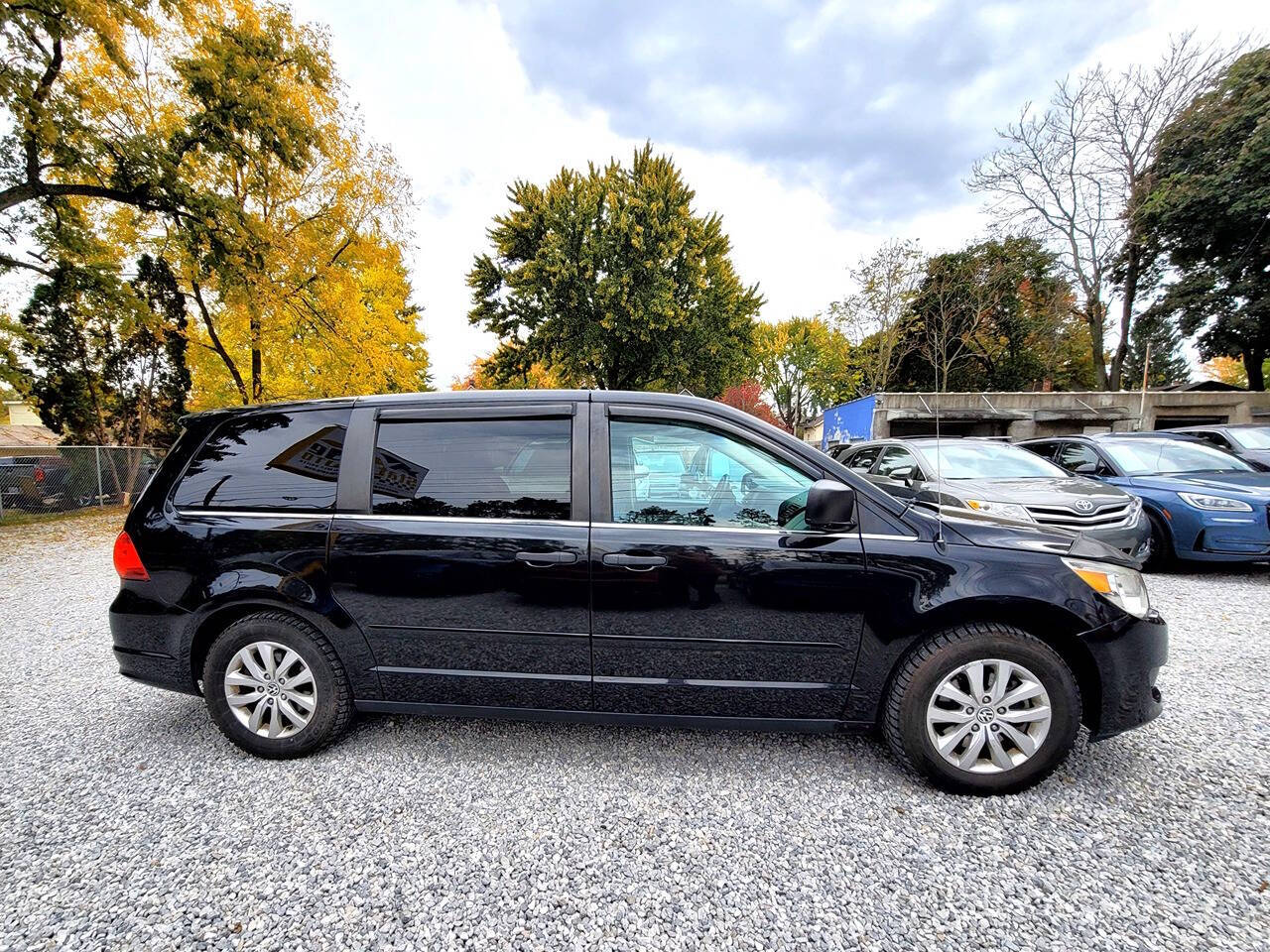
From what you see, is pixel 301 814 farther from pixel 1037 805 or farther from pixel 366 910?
pixel 1037 805

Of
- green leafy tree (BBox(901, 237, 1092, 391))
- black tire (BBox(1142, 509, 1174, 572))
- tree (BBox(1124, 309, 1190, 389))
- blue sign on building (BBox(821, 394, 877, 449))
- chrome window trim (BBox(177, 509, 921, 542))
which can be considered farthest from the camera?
green leafy tree (BBox(901, 237, 1092, 391))

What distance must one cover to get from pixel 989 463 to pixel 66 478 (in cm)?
1865

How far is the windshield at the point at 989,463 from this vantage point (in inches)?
216

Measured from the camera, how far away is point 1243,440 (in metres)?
6.72

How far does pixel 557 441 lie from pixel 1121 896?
2695mm

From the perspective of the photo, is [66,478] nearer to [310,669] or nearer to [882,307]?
[310,669]

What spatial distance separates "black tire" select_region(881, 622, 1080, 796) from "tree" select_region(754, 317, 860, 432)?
42.5 m

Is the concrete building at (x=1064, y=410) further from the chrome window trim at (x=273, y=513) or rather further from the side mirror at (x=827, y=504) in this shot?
the chrome window trim at (x=273, y=513)

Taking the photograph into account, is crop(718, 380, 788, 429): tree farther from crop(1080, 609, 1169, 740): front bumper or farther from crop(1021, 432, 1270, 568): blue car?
crop(1080, 609, 1169, 740): front bumper

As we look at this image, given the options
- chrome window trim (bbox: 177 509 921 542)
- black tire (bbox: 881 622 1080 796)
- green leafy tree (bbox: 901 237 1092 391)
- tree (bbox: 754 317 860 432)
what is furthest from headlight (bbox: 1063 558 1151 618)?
tree (bbox: 754 317 860 432)

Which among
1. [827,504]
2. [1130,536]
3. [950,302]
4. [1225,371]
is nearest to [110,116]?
[827,504]

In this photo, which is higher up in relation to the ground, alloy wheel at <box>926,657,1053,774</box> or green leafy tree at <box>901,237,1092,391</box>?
green leafy tree at <box>901,237,1092,391</box>

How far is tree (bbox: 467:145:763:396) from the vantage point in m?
20.2

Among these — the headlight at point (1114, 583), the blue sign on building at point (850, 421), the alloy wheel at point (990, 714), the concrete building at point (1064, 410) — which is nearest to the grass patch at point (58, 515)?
the alloy wheel at point (990, 714)
